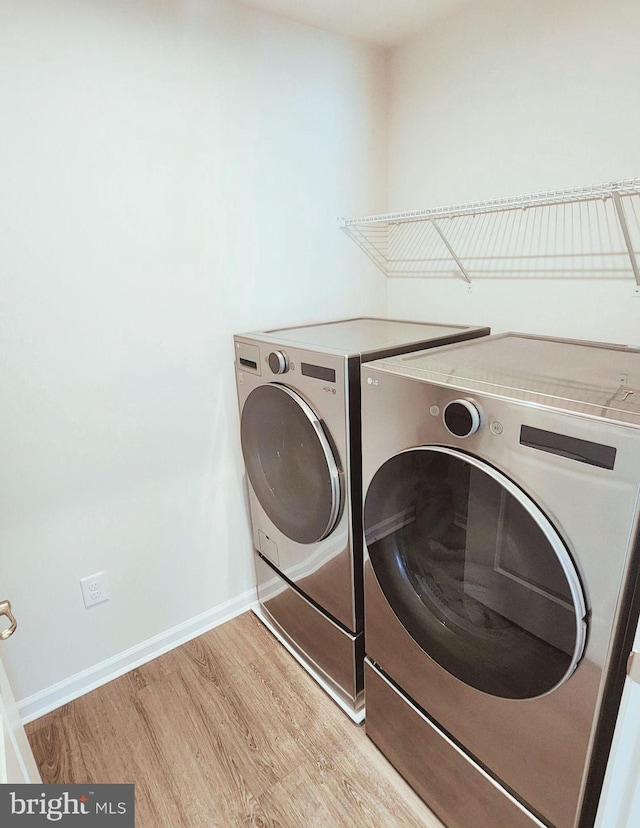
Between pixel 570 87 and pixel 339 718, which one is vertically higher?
pixel 570 87

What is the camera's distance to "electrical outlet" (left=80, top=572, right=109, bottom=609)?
1.63 metres

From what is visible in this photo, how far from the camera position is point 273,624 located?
6.44ft

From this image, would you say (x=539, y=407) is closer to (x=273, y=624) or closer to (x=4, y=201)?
(x=4, y=201)

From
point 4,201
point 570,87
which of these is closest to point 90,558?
point 4,201

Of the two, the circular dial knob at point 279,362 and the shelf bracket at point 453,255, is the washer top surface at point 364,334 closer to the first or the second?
the circular dial knob at point 279,362

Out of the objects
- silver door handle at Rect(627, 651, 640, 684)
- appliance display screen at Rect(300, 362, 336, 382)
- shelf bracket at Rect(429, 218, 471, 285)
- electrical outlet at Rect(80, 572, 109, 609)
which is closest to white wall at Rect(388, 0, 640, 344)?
shelf bracket at Rect(429, 218, 471, 285)

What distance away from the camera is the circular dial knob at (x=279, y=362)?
4.76ft

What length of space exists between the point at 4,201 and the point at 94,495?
35.8 inches

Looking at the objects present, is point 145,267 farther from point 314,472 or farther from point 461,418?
point 461,418

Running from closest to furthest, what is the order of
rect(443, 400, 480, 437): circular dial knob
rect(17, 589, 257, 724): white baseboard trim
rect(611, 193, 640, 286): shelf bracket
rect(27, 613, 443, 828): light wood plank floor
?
rect(443, 400, 480, 437): circular dial knob → rect(611, 193, 640, 286): shelf bracket → rect(27, 613, 443, 828): light wood plank floor → rect(17, 589, 257, 724): white baseboard trim

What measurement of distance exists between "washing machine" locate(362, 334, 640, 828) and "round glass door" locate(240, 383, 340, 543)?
0.18 metres

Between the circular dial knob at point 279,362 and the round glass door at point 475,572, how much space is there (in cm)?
47

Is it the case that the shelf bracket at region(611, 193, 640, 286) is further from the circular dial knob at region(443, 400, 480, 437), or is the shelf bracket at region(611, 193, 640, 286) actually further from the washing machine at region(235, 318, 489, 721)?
the circular dial knob at region(443, 400, 480, 437)

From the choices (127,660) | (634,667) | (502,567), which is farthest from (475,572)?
(127,660)
